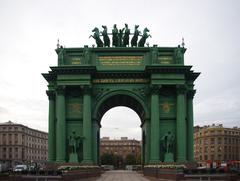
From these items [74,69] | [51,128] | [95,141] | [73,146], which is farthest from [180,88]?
[51,128]

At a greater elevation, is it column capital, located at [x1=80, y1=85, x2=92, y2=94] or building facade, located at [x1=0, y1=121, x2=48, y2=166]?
column capital, located at [x1=80, y1=85, x2=92, y2=94]

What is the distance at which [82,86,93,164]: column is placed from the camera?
53812 millimetres

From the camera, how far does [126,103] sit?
201 feet

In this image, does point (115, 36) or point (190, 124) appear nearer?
point (190, 124)

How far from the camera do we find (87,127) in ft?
178

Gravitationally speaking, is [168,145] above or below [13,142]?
above

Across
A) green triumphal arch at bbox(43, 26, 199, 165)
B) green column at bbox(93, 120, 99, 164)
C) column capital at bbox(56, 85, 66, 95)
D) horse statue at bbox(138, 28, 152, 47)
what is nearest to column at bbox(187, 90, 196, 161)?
green triumphal arch at bbox(43, 26, 199, 165)

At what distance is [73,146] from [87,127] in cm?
285

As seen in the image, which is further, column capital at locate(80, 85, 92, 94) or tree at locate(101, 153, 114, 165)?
tree at locate(101, 153, 114, 165)

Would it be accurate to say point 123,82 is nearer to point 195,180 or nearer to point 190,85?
point 190,85

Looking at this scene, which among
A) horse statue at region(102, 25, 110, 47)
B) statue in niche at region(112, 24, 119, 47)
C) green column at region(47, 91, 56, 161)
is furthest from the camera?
statue in niche at region(112, 24, 119, 47)

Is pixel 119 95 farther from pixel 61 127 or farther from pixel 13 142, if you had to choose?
pixel 13 142

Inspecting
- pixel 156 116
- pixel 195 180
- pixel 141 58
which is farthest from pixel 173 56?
pixel 195 180

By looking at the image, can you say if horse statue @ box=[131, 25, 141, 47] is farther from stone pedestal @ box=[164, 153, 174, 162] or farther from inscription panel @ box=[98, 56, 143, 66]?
stone pedestal @ box=[164, 153, 174, 162]
